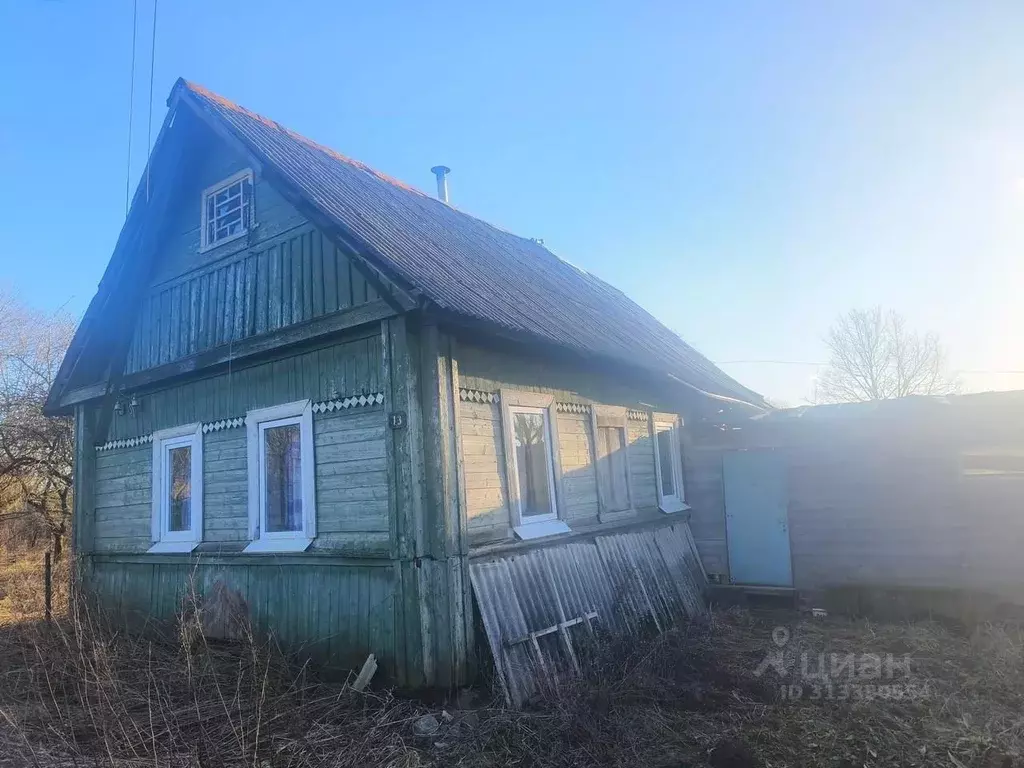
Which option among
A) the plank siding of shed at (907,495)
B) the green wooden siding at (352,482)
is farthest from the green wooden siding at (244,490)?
the plank siding of shed at (907,495)

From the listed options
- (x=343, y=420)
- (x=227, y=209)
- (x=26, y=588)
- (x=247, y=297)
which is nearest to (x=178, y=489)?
(x=247, y=297)

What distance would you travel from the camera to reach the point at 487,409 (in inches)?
290

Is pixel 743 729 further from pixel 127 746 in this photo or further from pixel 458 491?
pixel 127 746

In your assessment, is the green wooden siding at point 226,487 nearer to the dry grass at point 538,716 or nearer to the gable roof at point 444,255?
the dry grass at point 538,716

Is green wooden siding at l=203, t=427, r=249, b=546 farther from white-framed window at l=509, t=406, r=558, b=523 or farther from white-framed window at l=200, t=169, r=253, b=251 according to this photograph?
white-framed window at l=509, t=406, r=558, b=523

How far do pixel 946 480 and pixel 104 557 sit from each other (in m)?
11.7

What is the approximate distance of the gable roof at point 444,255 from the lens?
7000 millimetres

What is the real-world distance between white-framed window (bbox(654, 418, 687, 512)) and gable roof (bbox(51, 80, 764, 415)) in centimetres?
94

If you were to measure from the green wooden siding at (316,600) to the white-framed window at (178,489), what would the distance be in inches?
12.1

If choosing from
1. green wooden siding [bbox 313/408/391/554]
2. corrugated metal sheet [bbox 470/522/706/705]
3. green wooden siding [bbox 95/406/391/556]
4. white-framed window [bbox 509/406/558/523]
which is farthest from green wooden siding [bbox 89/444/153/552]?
corrugated metal sheet [bbox 470/522/706/705]

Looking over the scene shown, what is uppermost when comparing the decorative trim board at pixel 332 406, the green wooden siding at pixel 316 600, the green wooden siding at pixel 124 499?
the decorative trim board at pixel 332 406

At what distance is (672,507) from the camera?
11.1 meters

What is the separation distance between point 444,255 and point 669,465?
5.34 m

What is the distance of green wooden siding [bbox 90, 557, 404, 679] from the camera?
21.2ft
